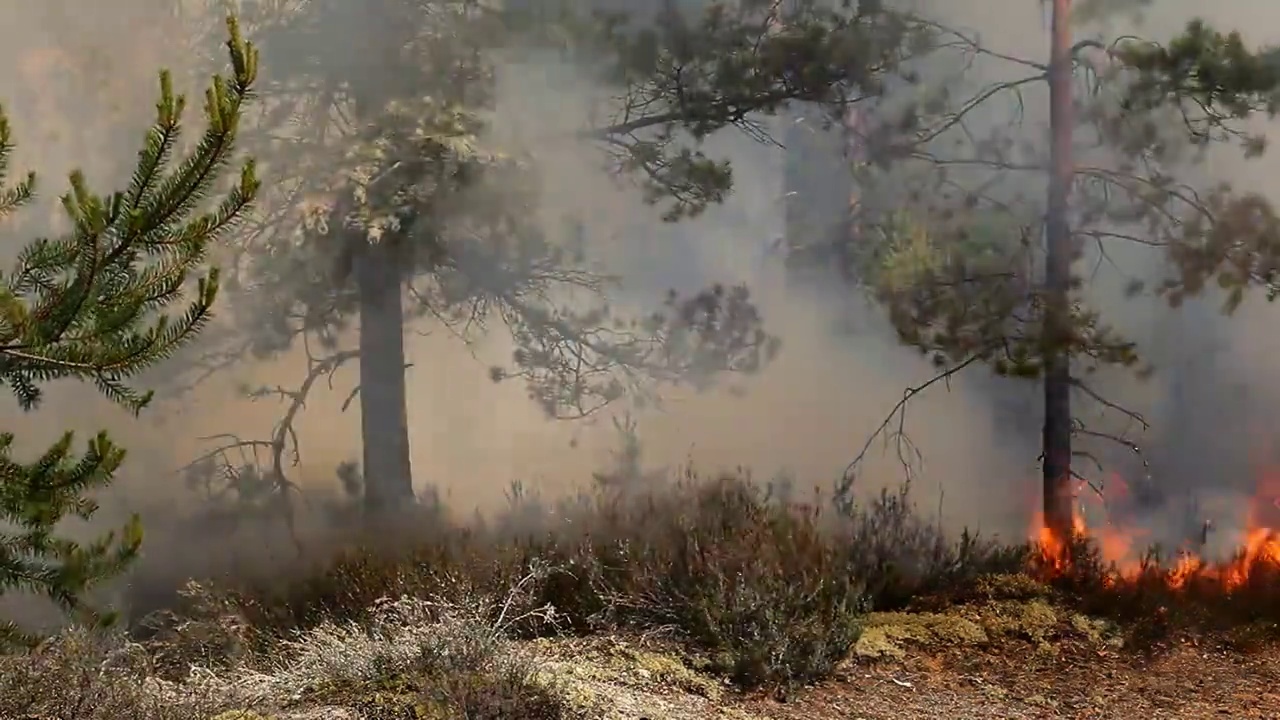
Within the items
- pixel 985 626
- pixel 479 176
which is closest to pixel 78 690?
pixel 479 176

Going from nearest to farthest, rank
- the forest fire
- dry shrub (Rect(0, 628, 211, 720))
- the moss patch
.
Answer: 1. dry shrub (Rect(0, 628, 211, 720))
2. the moss patch
3. the forest fire

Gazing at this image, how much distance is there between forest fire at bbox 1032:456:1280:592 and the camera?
435 cm

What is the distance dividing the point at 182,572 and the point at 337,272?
52.9 inches

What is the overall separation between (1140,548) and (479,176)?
308cm

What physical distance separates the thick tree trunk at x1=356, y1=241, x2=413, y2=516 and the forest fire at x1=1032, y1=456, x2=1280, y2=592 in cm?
266

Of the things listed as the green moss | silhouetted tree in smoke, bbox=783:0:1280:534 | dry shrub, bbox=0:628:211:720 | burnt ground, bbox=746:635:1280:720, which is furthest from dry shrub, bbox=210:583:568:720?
silhouetted tree in smoke, bbox=783:0:1280:534

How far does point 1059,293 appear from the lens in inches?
168

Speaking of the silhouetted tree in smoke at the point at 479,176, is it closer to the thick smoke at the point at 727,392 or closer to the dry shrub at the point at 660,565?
the thick smoke at the point at 727,392

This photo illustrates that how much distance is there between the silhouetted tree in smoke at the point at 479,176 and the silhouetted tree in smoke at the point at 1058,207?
42 cm

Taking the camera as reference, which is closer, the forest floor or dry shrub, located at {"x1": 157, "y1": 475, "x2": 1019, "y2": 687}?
the forest floor

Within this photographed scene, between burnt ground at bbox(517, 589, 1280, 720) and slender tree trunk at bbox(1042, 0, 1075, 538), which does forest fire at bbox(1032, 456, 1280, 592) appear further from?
burnt ground at bbox(517, 589, 1280, 720)

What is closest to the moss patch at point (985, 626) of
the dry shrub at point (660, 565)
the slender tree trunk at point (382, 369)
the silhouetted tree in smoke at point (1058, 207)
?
the dry shrub at point (660, 565)

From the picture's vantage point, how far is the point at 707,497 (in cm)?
432

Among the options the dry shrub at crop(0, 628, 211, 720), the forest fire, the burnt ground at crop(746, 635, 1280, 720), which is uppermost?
the forest fire
